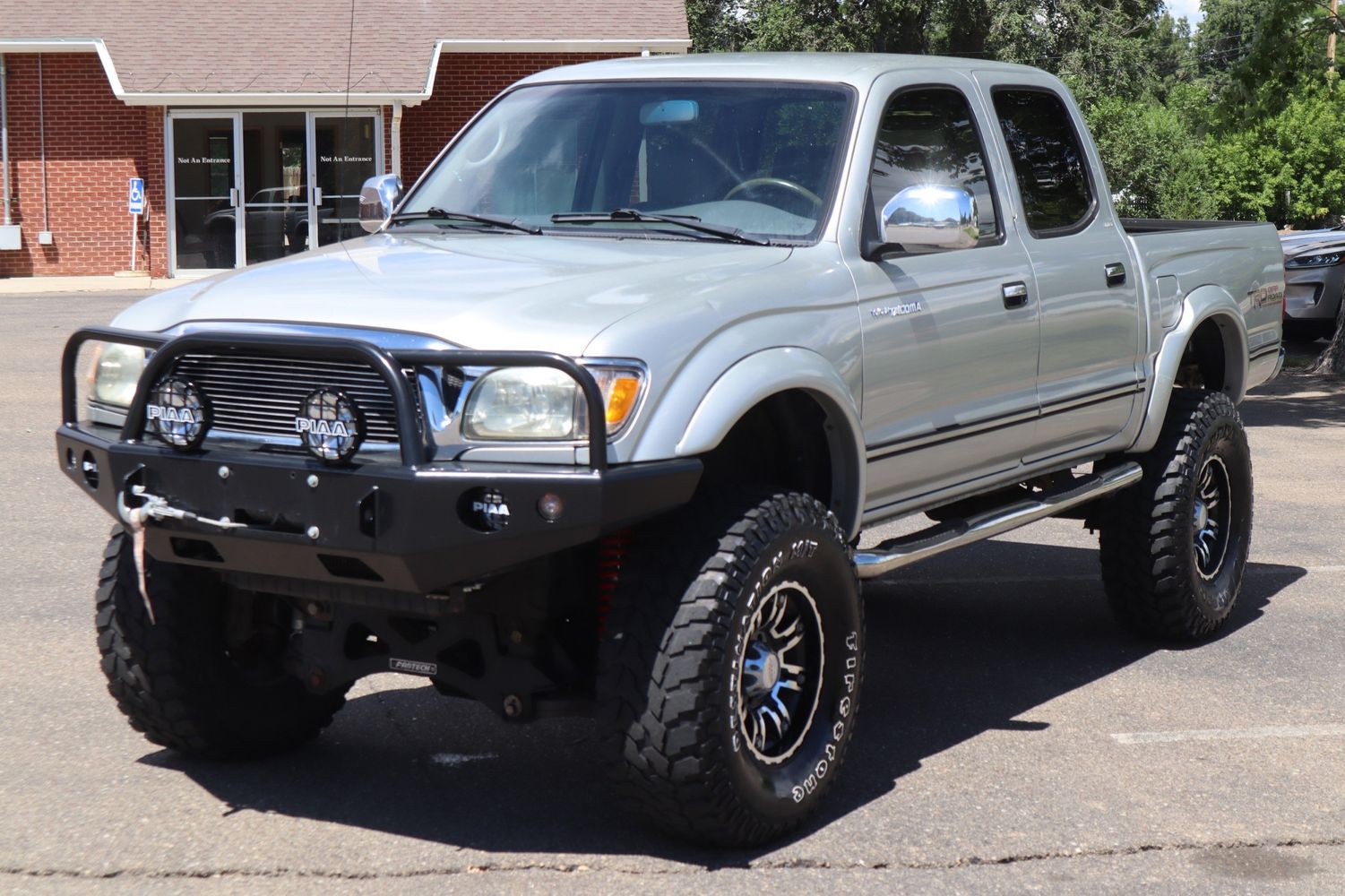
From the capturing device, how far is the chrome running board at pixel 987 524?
4.97 m

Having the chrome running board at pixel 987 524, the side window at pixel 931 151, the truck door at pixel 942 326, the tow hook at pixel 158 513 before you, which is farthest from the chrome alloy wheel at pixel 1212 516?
the tow hook at pixel 158 513

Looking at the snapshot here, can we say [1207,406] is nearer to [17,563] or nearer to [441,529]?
[441,529]

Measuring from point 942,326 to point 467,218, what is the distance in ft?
5.02

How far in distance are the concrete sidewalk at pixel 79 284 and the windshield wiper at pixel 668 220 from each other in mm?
20847

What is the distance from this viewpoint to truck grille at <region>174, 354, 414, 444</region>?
4.02 m

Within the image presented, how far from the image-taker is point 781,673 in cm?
460

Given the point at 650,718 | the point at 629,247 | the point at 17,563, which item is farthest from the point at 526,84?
the point at 17,563

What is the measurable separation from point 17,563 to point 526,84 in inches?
137

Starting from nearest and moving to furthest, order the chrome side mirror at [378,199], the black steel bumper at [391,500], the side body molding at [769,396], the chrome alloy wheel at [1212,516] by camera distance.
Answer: the black steel bumper at [391,500] → the side body molding at [769,396] → the chrome side mirror at [378,199] → the chrome alloy wheel at [1212,516]

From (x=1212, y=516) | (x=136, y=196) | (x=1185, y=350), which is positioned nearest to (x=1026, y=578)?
(x=1212, y=516)

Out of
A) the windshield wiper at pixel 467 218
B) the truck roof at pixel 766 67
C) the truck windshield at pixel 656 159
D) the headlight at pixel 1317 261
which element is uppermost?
the truck roof at pixel 766 67

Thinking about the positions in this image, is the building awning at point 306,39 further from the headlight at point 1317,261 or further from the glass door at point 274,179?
the headlight at point 1317,261

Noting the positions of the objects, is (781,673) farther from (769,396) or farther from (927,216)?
(927,216)

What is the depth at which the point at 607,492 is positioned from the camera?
388 cm
